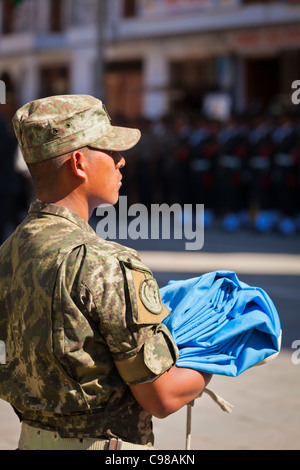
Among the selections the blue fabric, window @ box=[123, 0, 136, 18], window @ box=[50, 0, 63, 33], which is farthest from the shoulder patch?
window @ box=[50, 0, 63, 33]

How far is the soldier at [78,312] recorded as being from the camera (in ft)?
6.82

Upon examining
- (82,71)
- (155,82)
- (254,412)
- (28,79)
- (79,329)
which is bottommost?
(28,79)

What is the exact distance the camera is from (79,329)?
208 centimetres

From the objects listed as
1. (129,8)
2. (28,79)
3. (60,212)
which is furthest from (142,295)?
(28,79)

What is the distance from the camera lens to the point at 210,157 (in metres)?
16.2

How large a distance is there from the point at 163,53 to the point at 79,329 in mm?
25363

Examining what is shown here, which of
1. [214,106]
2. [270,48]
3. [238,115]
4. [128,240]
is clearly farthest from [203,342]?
[270,48]

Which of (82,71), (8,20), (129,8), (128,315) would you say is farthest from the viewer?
(8,20)

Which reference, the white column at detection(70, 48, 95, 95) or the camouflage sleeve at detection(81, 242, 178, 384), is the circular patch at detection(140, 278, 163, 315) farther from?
the white column at detection(70, 48, 95, 95)

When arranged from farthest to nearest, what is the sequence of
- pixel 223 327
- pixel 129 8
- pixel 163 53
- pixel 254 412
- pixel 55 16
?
pixel 55 16
pixel 129 8
pixel 163 53
pixel 254 412
pixel 223 327

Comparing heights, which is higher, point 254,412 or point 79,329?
point 79,329

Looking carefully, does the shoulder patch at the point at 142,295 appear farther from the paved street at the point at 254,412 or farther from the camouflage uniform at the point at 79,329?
the paved street at the point at 254,412

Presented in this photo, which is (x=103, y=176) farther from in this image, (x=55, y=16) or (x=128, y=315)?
(x=55, y=16)

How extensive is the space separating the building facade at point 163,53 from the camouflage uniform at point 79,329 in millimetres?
17981
